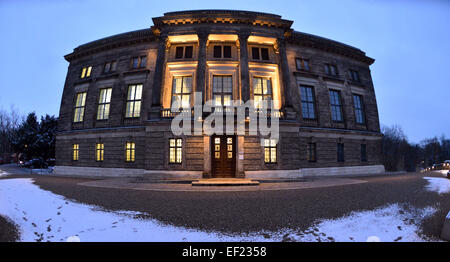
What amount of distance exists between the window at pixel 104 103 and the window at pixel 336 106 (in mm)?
24289

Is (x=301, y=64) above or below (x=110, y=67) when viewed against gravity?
above

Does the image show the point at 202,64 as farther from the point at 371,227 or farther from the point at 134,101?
the point at 371,227

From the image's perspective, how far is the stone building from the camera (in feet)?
48.8

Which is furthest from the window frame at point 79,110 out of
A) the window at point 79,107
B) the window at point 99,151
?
the window at point 99,151

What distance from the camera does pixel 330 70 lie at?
2092 cm

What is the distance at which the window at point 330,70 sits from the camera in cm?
2081

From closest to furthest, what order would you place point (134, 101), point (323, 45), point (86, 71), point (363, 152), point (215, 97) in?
1. point (215, 97)
2. point (134, 101)
3. point (323, 45)
4. point (363, 152)
5. point (86, 71)

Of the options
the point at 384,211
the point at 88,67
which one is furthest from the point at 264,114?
the point at 88,67

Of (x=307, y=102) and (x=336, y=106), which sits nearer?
(x=307, y=102)

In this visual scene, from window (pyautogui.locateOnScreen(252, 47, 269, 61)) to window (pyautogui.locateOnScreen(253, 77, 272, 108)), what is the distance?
6.98 feet

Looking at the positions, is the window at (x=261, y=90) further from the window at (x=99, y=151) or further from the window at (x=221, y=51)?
the window at (x=99, y=151)

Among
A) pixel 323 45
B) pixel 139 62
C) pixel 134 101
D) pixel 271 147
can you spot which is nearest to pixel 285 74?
pixel 271 147

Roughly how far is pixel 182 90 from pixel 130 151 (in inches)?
309
